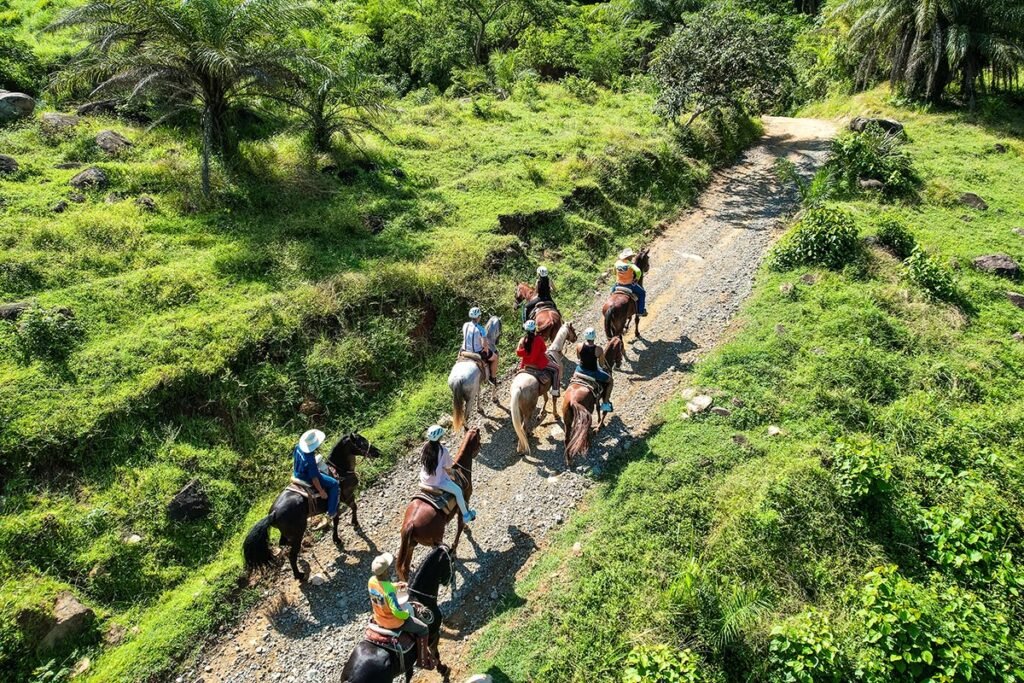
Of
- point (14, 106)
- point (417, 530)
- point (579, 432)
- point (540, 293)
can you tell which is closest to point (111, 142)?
A: point (14, 106)

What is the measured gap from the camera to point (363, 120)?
715 inches

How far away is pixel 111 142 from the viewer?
15.4 m

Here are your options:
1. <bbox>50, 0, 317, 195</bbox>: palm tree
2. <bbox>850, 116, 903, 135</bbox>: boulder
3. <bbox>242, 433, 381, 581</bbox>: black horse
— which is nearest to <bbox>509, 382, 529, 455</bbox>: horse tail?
<bbox>242, 433, 381, 581</bbox>: black horse

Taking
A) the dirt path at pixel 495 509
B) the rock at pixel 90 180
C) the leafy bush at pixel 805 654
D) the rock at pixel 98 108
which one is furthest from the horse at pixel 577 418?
the rock at pixel 98 108

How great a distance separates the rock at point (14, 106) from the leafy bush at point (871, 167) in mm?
22986

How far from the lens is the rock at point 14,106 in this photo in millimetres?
15703

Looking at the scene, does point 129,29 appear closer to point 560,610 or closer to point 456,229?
point 456,229

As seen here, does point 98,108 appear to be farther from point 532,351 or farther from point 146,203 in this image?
point 532,351

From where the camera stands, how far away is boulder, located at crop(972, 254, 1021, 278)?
14.0m

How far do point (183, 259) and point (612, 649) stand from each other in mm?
11330

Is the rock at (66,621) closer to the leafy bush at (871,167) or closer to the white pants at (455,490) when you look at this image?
the white pants at (455,490)

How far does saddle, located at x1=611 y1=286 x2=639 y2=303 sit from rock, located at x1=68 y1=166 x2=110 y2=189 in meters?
12.2

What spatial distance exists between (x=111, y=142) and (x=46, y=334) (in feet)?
25.8

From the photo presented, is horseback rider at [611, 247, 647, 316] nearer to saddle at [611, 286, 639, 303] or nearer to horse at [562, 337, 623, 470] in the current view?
saddle at [611, 286, 639, 303]
